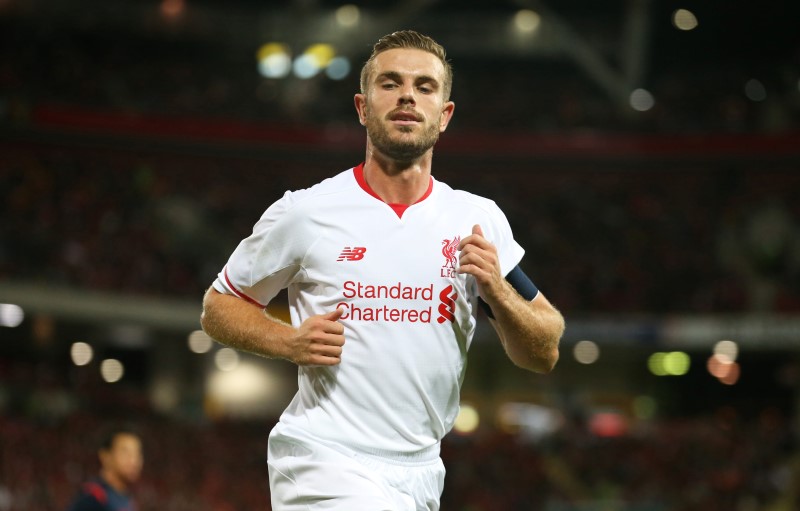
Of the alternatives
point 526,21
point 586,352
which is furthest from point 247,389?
point 526,21

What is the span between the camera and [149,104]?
2944 centimetres

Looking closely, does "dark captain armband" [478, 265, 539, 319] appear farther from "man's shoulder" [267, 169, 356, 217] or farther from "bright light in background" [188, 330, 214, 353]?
"bright light in background" [188, 330, 214, 353]

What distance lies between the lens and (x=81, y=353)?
85.4 ft

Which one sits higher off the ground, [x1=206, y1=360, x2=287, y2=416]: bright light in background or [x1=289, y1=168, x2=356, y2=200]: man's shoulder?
[x1=289, y1=168, x2=356, y2=200]: man's shoulder

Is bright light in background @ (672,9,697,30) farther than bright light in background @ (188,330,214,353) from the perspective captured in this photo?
Answer: Yes

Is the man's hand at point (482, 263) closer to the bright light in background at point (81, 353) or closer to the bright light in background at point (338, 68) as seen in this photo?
the bright light in background at point (81, 353)

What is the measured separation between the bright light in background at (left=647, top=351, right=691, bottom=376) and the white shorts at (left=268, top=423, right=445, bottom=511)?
23.8 meters

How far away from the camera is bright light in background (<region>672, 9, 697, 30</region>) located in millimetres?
30344

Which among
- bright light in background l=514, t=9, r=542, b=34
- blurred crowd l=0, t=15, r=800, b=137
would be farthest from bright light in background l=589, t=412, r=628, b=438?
bright light in background l=514, t=9, r=542, b=34

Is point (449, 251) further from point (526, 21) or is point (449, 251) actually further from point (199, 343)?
point (526, 21)

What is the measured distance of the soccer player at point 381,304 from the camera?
10.8 feet

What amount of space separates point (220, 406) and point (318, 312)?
24.0 m

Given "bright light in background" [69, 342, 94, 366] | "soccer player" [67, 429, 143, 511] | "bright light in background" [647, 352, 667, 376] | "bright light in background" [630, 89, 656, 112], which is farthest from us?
"bright light in background" [630, 89, 656, 112]

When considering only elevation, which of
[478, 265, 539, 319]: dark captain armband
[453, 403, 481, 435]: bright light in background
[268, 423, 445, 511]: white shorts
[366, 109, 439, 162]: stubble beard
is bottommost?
[453, 403, 481, 435]: bright light in background
